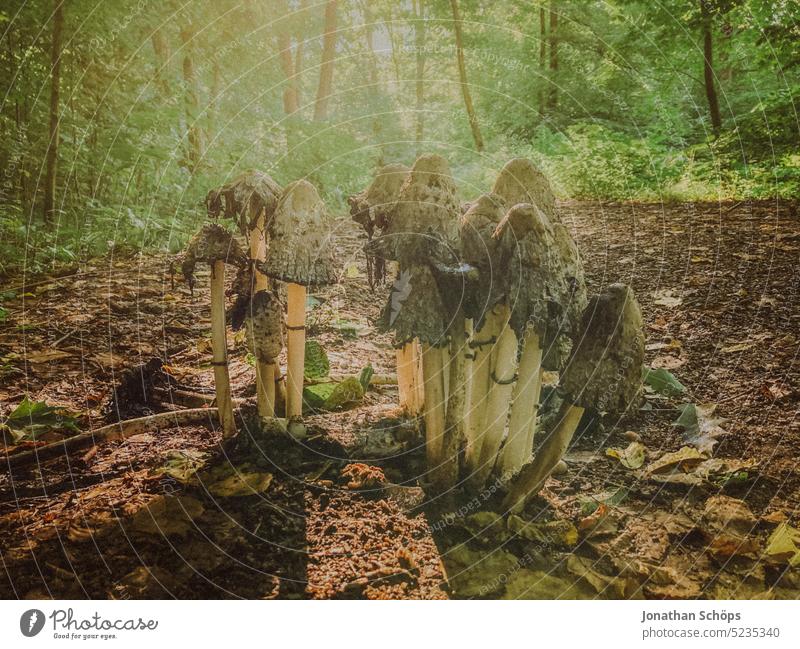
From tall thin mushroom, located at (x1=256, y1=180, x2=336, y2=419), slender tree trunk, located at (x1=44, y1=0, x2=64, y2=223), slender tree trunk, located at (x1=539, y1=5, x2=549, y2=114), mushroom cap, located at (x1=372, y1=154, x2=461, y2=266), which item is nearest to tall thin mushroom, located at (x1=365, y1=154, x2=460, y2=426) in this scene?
mushroom cap, located at (x1=372, y1=154, x2=461, y2=266)

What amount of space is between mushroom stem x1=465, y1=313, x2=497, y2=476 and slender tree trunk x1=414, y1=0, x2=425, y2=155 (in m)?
2.26

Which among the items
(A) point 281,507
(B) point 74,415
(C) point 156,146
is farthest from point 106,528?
(C) point 156,146

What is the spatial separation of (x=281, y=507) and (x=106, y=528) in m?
0.70

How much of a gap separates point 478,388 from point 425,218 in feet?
2.68

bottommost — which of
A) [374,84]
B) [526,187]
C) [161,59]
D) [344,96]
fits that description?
[526,187]

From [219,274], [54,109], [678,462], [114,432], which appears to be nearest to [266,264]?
[219,274]

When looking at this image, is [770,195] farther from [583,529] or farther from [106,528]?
[106,528]

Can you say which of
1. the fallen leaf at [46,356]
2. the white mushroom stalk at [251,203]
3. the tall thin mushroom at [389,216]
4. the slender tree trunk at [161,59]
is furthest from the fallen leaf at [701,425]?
the slender tree trunk at [161,59]

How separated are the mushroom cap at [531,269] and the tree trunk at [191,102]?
456 centimetres

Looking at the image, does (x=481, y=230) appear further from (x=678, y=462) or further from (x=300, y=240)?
(x=678, y=462)

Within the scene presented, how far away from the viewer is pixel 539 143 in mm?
5684

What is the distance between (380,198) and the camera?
7.98 ft

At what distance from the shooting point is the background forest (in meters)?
3.92

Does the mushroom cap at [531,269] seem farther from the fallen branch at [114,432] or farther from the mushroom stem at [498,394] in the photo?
the fallen branch at [114,432]
